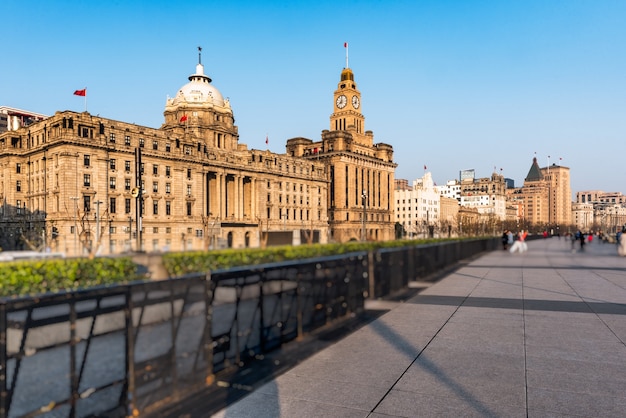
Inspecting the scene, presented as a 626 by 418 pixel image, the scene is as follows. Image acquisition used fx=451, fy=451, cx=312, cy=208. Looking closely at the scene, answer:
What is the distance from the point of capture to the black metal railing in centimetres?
424

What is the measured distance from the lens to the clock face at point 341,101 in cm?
13566

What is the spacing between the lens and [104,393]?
5.12 metres

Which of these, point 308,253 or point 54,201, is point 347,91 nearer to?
point 54,201

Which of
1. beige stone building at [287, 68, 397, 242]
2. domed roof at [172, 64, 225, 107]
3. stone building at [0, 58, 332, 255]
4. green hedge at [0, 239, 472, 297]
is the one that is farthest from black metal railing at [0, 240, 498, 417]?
beige stone building at [287, 68, 397, 242]

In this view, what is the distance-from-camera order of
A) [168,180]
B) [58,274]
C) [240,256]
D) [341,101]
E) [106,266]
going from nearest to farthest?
[58,274]
[106,266]
[240,256]
[168,180]
[341,101]

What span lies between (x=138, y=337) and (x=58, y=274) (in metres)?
9.37

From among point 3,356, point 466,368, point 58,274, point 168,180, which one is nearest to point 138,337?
point 3,356

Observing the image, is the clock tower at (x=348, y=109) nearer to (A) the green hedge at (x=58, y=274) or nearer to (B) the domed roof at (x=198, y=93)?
(B) the domed roof at (x=198, y=93)

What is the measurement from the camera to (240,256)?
19.6m

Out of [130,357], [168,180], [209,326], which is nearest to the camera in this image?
[130,357]

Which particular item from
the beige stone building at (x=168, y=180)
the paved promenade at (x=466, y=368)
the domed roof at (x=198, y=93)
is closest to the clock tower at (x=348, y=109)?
the beige stone building at (x=168, y=180)

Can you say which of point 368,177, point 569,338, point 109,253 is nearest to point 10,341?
point 569,338

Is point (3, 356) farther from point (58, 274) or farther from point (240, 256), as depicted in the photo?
point (240, 256)

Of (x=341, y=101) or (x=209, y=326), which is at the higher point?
(x=341, y=101)
